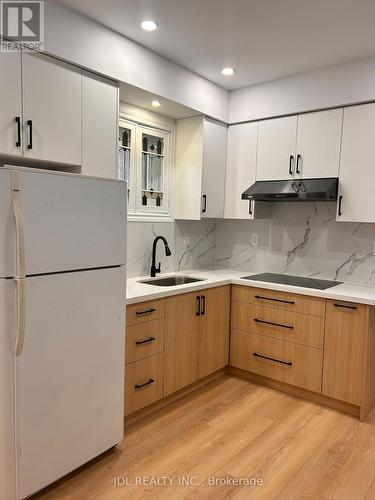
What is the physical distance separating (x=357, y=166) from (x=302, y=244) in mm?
858

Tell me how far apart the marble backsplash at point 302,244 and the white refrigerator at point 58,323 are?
1.92 meters

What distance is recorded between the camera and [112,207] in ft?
6.63

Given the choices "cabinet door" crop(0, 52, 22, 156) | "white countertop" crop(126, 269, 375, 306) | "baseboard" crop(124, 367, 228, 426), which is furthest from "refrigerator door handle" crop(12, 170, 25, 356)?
"baseboard" crop(124, 367, 228, 426)

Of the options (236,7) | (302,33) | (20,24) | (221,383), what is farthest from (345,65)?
(221,383)

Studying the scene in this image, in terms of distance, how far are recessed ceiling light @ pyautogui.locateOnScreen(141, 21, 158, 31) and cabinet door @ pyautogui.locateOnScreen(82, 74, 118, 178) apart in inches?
15.6

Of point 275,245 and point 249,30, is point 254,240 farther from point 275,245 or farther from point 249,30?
point 249,30

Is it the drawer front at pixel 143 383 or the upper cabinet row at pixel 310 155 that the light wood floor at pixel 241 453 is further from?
the upper cabinet row at pixel 310 155

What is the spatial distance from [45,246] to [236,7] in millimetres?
1709

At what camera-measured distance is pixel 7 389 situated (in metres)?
1.64

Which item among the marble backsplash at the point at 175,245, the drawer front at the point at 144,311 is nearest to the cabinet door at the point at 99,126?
the marble backsplash at the point at 175,245

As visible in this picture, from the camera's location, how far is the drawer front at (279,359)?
2848 mm

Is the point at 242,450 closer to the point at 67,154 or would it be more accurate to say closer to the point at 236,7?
the point at 67,154

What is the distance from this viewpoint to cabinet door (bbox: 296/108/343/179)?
2957 mm

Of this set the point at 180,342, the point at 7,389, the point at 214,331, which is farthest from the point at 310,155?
the point at 7,389
